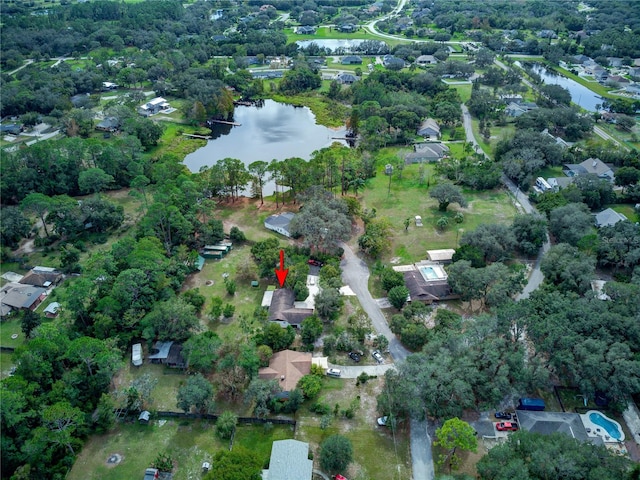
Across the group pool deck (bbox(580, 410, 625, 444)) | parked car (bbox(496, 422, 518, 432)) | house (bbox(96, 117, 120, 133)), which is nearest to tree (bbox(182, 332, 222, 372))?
parked car (bbox(496, 422, 518, 432))

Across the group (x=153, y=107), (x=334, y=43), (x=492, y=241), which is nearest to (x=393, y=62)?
(x=334, y=43)

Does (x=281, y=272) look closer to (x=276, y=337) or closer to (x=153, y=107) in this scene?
(x=276, y=337)

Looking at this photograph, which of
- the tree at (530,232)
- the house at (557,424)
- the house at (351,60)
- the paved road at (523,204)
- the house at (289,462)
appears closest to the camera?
the house at (289,462)

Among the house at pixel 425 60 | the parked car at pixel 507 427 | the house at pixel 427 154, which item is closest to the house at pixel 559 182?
the house at pixel 427 154

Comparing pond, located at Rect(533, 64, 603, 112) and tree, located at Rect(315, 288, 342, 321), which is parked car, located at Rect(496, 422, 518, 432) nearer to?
tree, located at Rect(315, 288, 342, 321)

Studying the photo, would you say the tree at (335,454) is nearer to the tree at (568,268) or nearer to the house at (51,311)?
the tree at (568,268)

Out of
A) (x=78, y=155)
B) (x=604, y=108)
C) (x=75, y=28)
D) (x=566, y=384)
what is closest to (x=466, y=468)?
(x=566, y=384)
